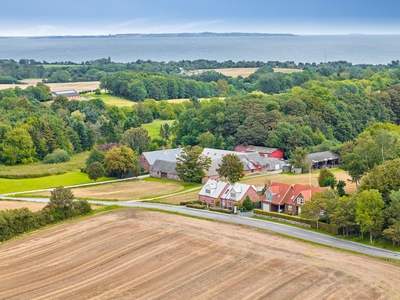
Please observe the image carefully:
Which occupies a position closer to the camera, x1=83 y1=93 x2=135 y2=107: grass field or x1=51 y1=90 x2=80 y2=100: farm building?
x1=83 y1=93 x2=135 y2=107: grass field

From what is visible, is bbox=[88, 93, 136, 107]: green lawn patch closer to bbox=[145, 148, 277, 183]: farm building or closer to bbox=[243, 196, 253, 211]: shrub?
bbox=[145, 148, 277, 183]: farm building

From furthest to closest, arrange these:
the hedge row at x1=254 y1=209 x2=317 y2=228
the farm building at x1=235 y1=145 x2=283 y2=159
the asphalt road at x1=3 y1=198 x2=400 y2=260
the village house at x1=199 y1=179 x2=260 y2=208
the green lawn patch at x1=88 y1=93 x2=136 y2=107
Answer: the green lawn patch at x1=88 y1=93 x2=136 y2=107, the farm building at x1=235 y1=145 x2=283 y2=159, the village house at x1=199 y1=179 x2=260 y2=208, the hedge row at x1=254 y1=209 x2=317 y2=228, the asphalt road at x1=3 y1=198 x2=400 y2=260

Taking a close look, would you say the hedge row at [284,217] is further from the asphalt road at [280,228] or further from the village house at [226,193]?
the village house at [226,193]

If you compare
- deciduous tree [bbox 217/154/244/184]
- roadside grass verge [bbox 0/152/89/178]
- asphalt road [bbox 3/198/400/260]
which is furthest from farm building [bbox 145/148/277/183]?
asphalt road [bbox 3/198/400/260]

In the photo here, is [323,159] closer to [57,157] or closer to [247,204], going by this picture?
[247,204]

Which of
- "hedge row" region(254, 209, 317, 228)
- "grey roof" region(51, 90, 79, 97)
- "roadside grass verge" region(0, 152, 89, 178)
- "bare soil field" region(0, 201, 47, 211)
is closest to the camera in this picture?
"hedge row" region(254, 209, 317, 228)

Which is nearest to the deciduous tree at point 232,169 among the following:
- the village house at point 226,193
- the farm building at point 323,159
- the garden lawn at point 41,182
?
the village house at point 226,193

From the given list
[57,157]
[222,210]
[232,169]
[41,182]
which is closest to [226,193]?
[222,210]
